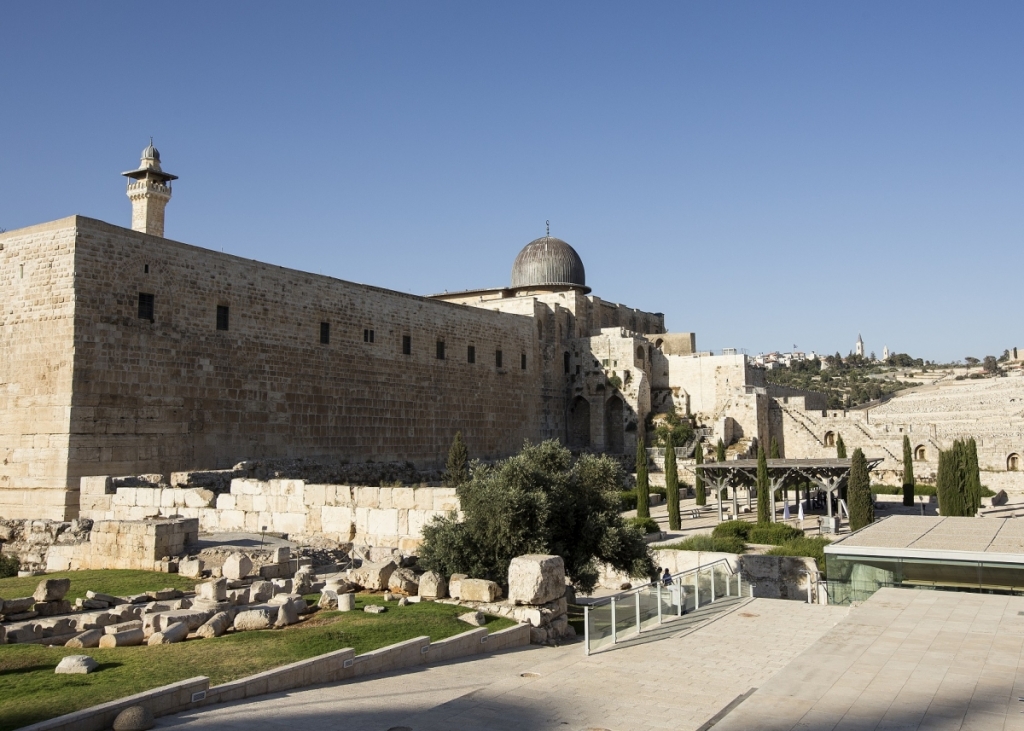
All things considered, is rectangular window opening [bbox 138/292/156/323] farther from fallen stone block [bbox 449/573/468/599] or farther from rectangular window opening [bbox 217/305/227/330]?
fallen stone block [bbox 449/573/468/599]

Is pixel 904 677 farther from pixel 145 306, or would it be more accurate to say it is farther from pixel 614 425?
pixel 614 425

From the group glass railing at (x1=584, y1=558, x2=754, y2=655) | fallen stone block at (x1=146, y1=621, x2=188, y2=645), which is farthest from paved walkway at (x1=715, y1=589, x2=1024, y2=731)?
fallen stone block at (x1=146, y1=621, x2=188, y2=645)

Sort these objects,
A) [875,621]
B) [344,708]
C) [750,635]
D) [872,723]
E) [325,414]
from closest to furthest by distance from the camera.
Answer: [872,723], [344,708], [875,621], [750,635], [325,414]

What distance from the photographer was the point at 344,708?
18.9 ft

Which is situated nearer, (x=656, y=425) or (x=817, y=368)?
(x=656, y=425)

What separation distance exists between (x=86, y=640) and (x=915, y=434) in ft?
102

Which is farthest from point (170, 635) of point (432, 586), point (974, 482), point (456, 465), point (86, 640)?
point (974, 482)

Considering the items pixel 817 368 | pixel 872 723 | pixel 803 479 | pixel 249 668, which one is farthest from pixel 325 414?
pixel 817 368

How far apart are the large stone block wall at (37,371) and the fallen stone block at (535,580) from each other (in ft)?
34.3

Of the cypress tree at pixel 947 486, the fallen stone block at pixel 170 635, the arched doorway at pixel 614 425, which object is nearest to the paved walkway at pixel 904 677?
the fallen stone block at pixel 170 635

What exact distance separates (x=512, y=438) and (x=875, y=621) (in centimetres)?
2240

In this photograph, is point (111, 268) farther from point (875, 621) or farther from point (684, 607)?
point (875, 621)

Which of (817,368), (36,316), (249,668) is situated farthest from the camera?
(817,368)

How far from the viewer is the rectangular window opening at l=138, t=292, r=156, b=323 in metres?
17.3
